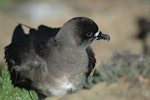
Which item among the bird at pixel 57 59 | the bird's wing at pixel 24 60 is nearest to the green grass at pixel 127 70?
the bird at pixel 57 59

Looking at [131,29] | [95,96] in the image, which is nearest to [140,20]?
[131,29]

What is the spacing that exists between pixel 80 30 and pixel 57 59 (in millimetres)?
364

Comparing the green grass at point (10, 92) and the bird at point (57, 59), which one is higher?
the bird at point (57, 59)

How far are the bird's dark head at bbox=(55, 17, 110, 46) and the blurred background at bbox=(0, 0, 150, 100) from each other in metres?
2.75

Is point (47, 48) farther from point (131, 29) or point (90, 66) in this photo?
point (131, 29)

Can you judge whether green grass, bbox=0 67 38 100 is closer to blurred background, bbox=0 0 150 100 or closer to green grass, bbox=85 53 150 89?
green grass, bbox=85 53 150 89

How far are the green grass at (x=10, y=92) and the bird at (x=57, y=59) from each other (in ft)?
0.50

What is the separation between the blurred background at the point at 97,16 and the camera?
9877 millimetres

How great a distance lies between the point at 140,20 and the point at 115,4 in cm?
67

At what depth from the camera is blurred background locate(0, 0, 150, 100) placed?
988cm

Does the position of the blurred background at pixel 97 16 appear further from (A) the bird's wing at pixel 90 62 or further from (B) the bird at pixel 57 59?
(B) the bird at pixel 57 59

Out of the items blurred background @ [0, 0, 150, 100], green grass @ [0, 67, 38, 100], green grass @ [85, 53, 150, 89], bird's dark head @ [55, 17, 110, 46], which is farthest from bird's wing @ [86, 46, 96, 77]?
blurred background @ [0, 0, 150, 100]

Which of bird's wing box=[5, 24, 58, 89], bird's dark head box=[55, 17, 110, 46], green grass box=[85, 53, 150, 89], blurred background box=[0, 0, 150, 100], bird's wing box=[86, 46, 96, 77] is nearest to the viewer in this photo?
bird's dark head box=[55, 17, 110, 46]

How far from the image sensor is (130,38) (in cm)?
1001
